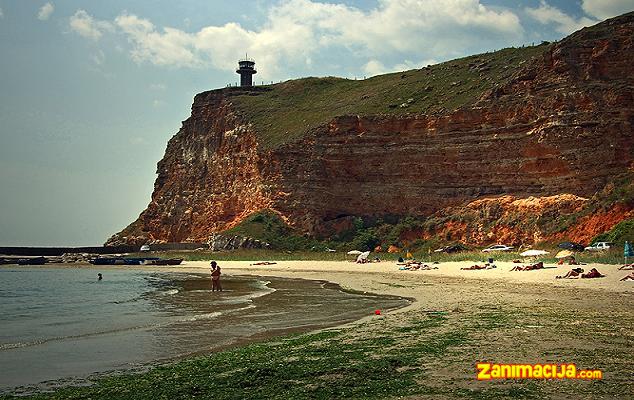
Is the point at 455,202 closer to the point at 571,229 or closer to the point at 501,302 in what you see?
the point at 571,229

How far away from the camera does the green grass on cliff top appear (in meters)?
63.8

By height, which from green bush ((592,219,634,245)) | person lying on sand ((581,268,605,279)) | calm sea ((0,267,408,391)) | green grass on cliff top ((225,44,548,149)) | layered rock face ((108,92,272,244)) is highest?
green grass on cliff top ((225,44,548,149))

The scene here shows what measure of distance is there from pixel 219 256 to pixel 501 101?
32.2 m

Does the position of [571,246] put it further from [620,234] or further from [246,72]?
[246,72]

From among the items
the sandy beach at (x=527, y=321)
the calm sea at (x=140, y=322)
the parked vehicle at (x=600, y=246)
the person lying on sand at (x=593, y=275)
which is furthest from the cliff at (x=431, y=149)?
the calm sea at (x=140, y=322)

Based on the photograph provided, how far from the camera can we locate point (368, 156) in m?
64.6

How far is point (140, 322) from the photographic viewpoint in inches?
741

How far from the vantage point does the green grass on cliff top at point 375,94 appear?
209 feet

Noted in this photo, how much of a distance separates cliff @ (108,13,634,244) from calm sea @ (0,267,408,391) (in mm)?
28229

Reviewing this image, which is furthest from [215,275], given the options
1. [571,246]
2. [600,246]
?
[571,246]

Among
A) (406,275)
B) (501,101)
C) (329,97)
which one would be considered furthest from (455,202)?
(329,97)

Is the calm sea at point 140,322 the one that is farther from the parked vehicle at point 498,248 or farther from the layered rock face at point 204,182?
the layered rock face at point 204,182

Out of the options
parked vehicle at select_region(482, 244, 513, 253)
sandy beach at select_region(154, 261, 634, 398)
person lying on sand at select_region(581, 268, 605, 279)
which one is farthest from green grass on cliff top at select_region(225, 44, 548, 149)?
person lying on sand at select_region(581, 268, 605, 279)

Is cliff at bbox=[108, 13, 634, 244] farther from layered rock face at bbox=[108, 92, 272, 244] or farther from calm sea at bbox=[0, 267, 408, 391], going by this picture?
calm sea at bbox=[0, 267, 408, 391]
